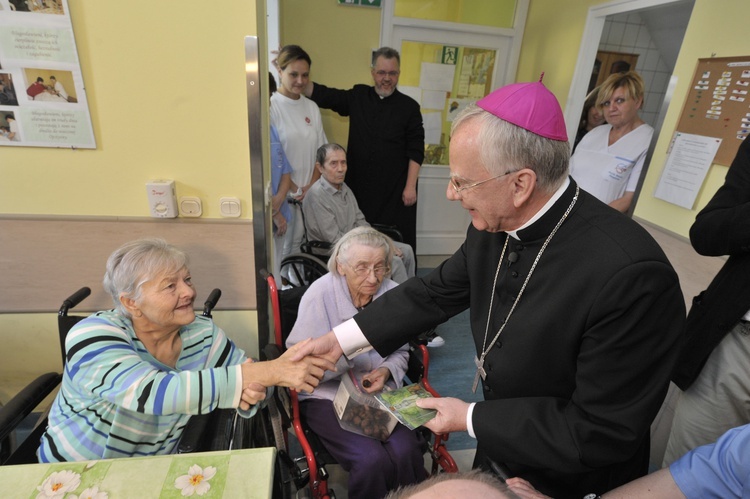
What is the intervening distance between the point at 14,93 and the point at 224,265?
Result: 1043mm

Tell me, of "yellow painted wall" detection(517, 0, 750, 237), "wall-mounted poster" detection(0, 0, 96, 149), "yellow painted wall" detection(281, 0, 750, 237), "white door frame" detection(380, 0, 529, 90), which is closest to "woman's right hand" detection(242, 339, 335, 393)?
"wall-mounted poster" detection(0, 0, 96, 149)

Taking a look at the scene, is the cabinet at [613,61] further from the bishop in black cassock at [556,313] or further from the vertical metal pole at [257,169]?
the bishop in black cassock at [556,313]

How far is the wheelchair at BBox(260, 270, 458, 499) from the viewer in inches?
58.4

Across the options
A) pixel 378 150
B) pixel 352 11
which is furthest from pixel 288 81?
pixel 352 11

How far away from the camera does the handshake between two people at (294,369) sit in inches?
51.4

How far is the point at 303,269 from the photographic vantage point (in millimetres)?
2621

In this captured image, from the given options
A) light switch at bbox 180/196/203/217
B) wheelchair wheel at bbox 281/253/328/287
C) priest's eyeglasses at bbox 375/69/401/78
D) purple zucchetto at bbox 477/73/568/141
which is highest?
priest's eyeglasses at bbox 375/69/401/78

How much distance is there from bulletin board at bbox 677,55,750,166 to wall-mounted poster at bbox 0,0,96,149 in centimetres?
307

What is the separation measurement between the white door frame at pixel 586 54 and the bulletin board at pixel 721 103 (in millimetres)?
941

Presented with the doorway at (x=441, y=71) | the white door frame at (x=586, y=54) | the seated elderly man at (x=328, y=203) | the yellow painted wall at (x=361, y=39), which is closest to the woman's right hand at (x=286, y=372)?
the seated elderly man at (x=328, y=203)

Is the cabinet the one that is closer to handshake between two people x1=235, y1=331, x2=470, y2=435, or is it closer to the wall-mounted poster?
handshake between two people x1=235, y1=331, x2=470, y2=435

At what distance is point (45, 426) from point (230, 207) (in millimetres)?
1084

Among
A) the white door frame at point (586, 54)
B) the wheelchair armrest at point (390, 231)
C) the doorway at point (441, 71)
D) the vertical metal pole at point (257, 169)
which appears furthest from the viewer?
the doorway at point (441, 71)

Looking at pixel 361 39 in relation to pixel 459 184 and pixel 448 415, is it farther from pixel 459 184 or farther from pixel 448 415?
pixel 448 415
